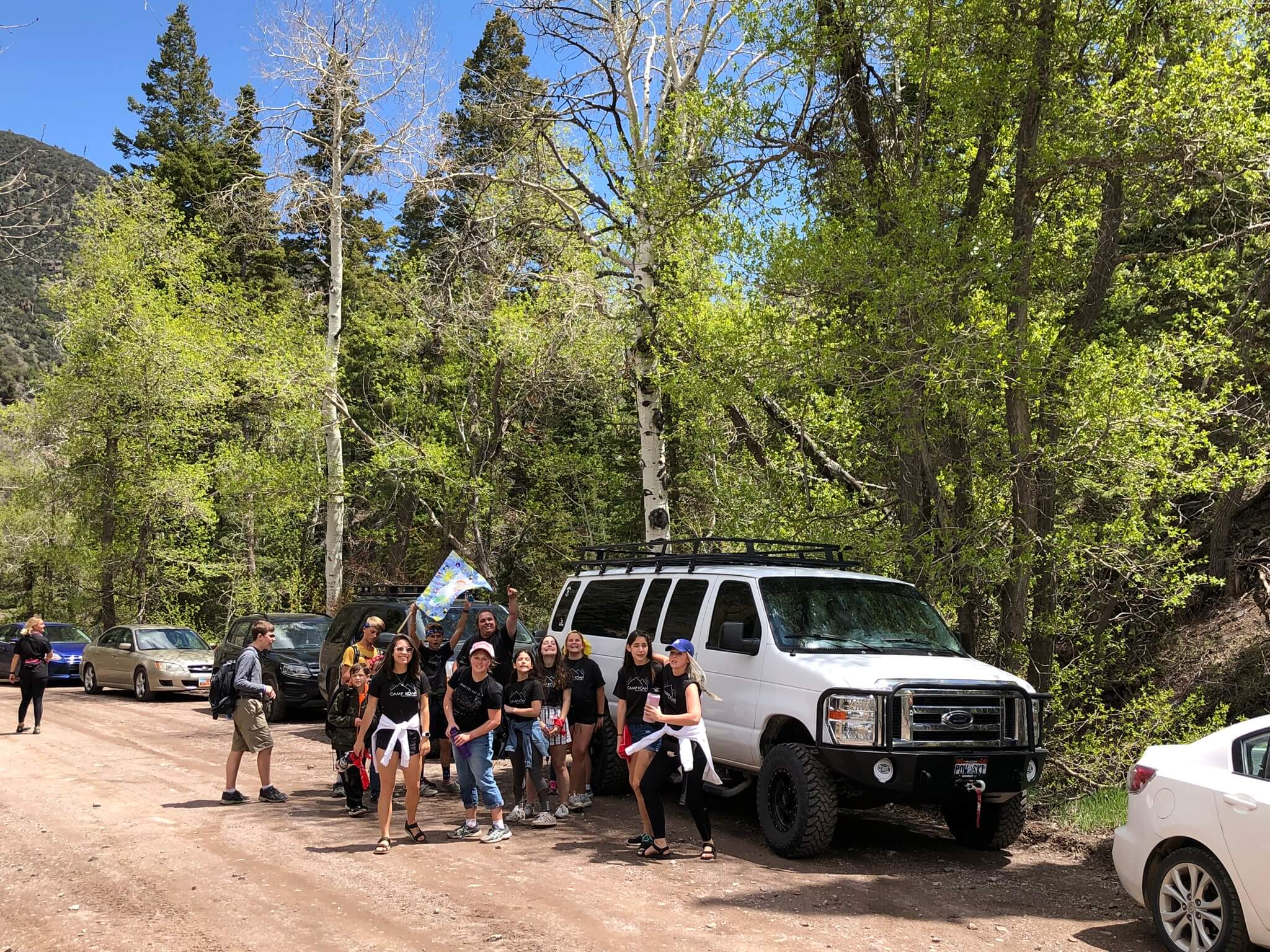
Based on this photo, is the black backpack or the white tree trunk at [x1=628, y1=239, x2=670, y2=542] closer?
the black backpack

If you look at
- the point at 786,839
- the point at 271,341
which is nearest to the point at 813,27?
the point at 786,839

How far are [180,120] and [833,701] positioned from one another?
151ft

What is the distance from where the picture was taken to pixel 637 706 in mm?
8891

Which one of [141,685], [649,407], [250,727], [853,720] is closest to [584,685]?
[853,720]

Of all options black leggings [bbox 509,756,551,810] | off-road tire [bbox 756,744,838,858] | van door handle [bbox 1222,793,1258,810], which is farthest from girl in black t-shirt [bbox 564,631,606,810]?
van door handle [bbox 1222,793,1258,810]

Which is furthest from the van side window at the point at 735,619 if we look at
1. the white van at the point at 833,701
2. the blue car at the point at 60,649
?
the blue car at the point at 60,649

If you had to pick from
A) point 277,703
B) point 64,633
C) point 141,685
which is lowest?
point 141,685

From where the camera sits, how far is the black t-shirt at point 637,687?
8.85 metres

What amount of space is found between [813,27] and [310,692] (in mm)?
12685

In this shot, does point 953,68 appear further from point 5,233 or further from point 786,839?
point 5,233

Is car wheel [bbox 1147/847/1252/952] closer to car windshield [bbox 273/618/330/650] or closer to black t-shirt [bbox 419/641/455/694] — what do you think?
black t-shirt [bbox 419/641/455/694]

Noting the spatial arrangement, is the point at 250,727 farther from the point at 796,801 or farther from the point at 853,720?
the point at 853,720

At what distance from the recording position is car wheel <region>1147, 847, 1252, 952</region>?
5.80 metres

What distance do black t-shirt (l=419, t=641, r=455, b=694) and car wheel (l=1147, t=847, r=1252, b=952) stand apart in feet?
21.8
